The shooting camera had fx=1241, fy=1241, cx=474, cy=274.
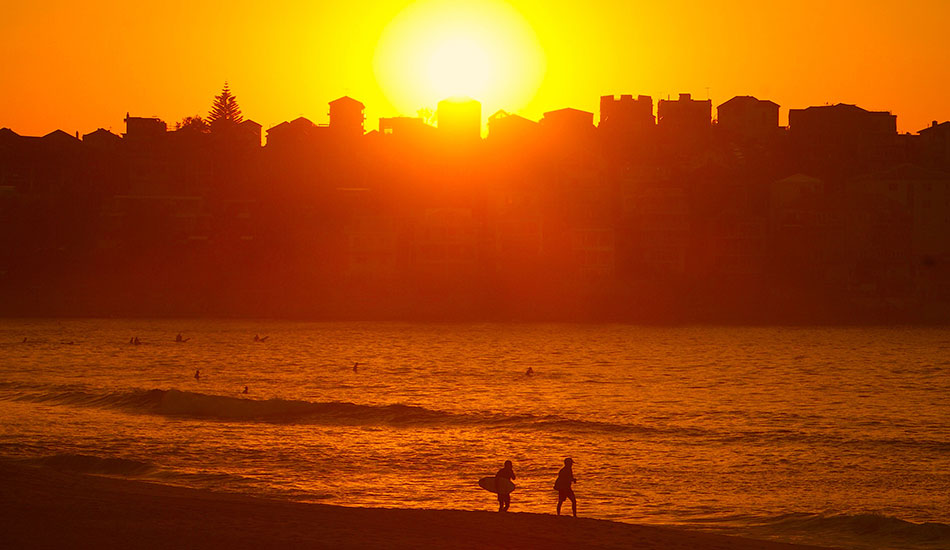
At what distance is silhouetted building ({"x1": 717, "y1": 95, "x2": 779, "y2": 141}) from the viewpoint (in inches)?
5822

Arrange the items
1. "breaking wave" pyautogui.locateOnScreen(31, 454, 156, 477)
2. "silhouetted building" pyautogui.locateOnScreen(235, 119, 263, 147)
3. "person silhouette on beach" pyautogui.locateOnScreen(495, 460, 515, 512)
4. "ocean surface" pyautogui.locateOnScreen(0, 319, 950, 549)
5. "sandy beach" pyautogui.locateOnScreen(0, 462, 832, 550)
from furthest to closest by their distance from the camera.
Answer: "silhouetted building" pyautogui.locateOnScreen(235, 119, 263, 147)
"breaking wave" pyautogui.locateOnScreen(31, 454, 156, 477)
"ocean surface" pyautogui.locateOnScreen(0, 319, 950, 549)
"person silhouette on beach" pyautogui.locateOnScreen(495, 460, 515, 512)
"sandy beach" pyautogui.locateOnScreen(0, 462, 832, 550)

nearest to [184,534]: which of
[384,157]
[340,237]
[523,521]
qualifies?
[523,521]

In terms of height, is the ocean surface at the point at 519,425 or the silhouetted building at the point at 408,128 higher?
the silhouetted building at the point at 408,128

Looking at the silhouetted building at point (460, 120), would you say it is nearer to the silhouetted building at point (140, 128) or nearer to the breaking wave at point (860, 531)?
the silhouetted building at point (140, 128)

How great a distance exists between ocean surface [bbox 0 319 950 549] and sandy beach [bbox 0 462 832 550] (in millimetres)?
3796

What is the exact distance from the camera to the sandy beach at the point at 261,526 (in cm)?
2072

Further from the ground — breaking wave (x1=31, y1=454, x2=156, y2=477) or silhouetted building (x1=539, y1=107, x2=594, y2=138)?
silhouetted building (x1=539, y1=107, x2=594, y2=138)

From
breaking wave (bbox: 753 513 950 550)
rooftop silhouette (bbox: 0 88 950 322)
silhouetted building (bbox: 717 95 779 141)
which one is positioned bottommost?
breaking wave (bbox: 753 513 950 550)

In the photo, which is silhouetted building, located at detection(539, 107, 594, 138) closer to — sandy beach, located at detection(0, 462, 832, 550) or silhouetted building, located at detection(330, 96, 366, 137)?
silhouetted building, located at detection(330, 96, 366, 137)

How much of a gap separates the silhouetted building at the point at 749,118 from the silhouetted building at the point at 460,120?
3734 cm

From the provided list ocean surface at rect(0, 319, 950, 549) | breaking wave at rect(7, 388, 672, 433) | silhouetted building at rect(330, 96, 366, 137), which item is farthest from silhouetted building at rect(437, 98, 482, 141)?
breaking wave at rect(7, 388, 672, 433)

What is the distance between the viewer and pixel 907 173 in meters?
Result: 123

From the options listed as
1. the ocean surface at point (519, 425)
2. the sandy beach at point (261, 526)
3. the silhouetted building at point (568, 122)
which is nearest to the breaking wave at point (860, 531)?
the ocean surface at point (519, 425)

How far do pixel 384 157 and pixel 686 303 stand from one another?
34.9 meters
